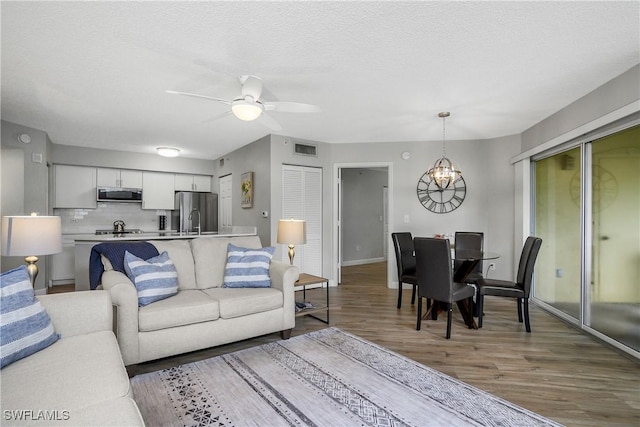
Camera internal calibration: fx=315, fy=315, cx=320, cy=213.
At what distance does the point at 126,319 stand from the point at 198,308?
490mm

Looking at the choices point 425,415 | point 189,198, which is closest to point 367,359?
point 425,415

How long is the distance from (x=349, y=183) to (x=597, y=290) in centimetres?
522

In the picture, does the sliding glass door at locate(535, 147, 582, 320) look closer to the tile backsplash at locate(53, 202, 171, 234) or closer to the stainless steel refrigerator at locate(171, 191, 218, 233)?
the stainless steel refrigerator at locate(171, 191, 218, 233)

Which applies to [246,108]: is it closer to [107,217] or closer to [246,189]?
[246,189]

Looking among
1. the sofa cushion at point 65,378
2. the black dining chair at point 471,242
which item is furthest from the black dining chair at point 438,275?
the sofa cushion at point 65,378

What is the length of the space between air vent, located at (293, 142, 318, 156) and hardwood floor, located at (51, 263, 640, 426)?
7.97ft

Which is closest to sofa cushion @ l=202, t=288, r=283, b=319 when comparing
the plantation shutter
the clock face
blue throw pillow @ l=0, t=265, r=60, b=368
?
blue throw pillow @ l=0, t=265, r=60, b=368

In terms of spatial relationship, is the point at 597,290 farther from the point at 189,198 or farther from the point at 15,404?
the point at 189,198

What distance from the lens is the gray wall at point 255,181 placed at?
488 centimetres

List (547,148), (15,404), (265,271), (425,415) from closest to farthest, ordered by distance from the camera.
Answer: (15,404), (425,415), (265,271), (547,148)

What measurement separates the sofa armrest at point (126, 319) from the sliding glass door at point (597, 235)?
3.97m

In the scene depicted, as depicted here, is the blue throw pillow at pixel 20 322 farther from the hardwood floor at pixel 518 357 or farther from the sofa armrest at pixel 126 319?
the hardwood floor at pixel 518 357

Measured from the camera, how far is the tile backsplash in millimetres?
5766

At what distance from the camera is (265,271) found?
3.09 meters
